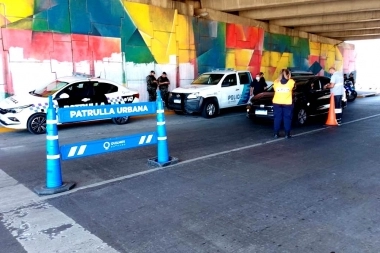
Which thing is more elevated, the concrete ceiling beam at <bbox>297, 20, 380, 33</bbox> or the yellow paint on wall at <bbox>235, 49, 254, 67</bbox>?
the concrete ceiling beam at <bbox>297, 20, 380, 33</bbox>

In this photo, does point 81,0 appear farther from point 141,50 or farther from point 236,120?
point 236,120

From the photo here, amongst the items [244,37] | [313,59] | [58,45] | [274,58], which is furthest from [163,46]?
[313,59]

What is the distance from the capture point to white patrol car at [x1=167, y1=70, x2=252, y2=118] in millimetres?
12227

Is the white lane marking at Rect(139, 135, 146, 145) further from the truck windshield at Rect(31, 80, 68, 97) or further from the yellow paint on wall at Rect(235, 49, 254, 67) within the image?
the yellow paint on wall at Rect(235, 49, 254, 67)

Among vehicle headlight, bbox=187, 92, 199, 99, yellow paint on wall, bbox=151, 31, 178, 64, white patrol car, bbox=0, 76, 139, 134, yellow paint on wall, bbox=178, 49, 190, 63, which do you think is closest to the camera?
white patrol car, bbox=0, 76, 139, 134

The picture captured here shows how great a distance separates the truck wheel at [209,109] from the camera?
12.3 metres

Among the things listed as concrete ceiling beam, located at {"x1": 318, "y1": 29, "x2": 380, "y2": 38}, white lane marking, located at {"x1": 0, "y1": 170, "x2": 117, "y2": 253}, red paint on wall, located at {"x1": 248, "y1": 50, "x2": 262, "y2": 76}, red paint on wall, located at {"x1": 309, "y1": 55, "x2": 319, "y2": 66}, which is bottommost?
white lane marking, located at {"x1": 0, "y1": 170, "x2": 117, "y2": 253}

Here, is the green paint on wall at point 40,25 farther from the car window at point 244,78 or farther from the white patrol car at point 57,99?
the car window at point 244,78

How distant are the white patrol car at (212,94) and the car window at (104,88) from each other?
8.62 feet

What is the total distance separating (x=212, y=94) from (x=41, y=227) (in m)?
9.46

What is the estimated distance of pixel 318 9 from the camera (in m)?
17.1

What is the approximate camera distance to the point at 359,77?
34.9 metres

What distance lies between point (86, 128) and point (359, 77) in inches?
1301

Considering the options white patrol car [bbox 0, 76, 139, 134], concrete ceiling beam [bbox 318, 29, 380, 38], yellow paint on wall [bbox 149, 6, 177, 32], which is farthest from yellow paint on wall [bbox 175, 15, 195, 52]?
concrete ceiling beam [bbox 318, 29, 380, 38]
